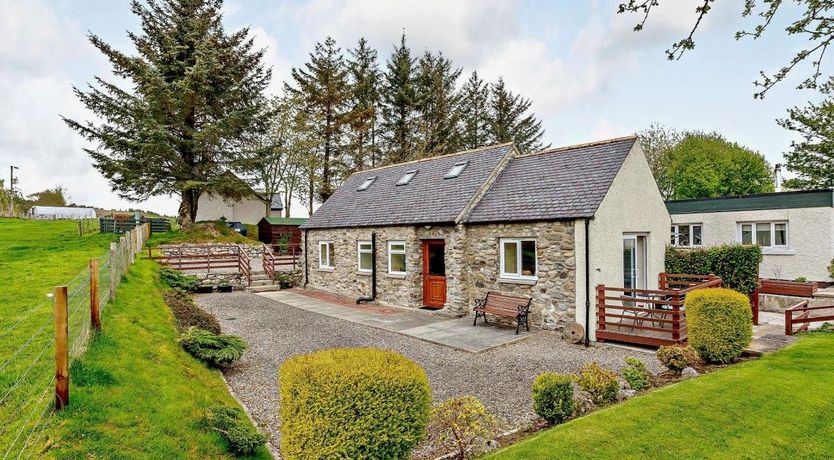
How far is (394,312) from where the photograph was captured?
14648 mm

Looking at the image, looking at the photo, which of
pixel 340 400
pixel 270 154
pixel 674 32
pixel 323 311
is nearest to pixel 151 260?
pixel 323 311

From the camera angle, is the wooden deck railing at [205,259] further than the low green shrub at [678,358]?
Yes

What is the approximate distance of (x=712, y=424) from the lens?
204 inches

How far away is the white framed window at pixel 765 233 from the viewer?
18594mm

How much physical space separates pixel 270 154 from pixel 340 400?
29.0 metres

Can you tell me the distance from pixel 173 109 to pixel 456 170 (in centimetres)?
2058

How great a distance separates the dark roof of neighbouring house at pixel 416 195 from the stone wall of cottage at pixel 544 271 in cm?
164

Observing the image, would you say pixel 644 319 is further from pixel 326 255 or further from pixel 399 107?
pixel 399 107

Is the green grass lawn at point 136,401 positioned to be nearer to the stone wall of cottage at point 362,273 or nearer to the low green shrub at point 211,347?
the low green shrub at point 211,347

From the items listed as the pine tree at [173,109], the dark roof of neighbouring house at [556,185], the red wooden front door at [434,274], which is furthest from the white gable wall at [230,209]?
the dark roof of neighbouring house at [556,185]

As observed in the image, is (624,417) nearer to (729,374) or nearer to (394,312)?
(729,374)

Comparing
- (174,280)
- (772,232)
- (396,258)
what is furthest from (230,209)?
(772,232)

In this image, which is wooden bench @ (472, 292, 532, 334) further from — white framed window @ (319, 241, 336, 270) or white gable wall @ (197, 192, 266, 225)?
white gable wall @ (197, 192, 266, 225)

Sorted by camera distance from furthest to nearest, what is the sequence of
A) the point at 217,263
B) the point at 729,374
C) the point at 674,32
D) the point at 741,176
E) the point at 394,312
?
the point at 741,176
the point at 217,263
the point at 394,312
the point at 729,374
the point at 674,32
